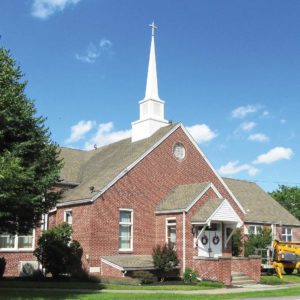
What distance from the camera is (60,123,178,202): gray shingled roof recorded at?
30.2 meters

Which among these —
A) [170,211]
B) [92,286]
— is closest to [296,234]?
[170,211]

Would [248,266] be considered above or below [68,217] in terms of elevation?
below

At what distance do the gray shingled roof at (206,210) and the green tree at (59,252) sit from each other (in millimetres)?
6933

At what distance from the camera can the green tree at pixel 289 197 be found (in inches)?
2990

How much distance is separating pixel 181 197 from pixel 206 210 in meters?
2.18

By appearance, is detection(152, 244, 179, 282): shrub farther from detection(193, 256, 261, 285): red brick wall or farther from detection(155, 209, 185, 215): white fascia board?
detection(155, 209, 185, 215): white fascia board

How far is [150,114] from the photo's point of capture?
34875 millimetres

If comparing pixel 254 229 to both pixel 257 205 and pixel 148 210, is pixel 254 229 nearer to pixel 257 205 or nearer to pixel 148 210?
pixel 257 205

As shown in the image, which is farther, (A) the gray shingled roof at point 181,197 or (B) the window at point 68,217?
(B) the window at point 68,217

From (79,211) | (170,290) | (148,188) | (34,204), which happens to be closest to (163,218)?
(148,188)

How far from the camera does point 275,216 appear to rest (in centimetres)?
4425

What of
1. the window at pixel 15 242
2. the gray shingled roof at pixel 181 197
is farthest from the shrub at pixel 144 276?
the window at pixel 15 242

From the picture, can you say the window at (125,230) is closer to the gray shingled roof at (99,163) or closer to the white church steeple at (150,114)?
the gray shingled roof at (99,163)

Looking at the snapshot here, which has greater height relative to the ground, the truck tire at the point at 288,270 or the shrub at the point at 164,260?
the shrub at the point at 164,260
